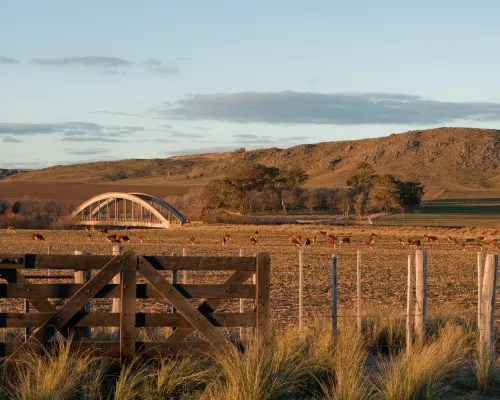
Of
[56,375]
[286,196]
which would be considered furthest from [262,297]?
[286,196]

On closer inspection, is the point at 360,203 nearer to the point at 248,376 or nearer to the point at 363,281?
the point at 363,281

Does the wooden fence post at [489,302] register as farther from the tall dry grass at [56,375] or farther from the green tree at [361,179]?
the green tree at [361,179]

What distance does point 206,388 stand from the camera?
884 centimetres

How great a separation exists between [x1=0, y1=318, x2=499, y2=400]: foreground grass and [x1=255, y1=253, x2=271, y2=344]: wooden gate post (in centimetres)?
16

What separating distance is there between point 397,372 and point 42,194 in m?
166

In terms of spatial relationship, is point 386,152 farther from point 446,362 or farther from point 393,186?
point 446,362

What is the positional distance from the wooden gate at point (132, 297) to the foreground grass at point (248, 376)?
0.55ft

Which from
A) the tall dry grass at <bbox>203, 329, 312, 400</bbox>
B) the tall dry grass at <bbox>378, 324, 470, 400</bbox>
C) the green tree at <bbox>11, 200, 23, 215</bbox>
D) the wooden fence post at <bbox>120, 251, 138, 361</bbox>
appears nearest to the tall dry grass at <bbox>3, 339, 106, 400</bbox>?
the wooden fence post at <bbox>120, 251, 138, 361</bbox>

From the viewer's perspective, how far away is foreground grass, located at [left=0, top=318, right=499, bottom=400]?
8.62 m

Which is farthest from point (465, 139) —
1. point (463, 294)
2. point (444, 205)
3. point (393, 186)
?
point (463, 294)

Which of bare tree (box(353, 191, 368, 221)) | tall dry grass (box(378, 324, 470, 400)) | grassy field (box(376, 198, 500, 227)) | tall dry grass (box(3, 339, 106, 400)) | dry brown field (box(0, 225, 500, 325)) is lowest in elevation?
grassy field (box(376, 198, 500, 227))

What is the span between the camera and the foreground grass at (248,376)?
28.3 ft

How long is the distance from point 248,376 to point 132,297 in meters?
1.61

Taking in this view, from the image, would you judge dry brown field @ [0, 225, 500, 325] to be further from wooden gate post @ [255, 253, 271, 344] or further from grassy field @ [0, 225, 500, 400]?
wooden gate post @ [255, 253, 271, 344]
